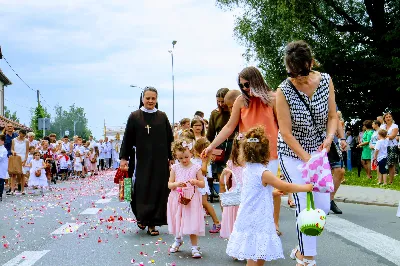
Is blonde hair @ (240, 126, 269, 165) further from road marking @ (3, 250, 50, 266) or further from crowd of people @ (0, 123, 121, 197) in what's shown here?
crowd of people @ (0, 123, 121, 197)

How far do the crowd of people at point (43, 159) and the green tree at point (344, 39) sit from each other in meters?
10.1

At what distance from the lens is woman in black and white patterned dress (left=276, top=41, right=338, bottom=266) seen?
4898 millimetres

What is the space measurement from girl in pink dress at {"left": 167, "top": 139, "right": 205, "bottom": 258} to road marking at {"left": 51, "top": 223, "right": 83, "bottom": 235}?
6.78 feet

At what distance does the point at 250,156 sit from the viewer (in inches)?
201

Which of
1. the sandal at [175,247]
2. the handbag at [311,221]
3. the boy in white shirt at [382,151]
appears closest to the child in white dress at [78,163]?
the boy in white shirt at [382,151]

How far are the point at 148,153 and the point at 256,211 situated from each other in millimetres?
3834

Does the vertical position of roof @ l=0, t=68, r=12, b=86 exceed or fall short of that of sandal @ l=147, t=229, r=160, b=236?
it exceeds it

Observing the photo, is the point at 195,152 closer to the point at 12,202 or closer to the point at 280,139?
the point at 280,139

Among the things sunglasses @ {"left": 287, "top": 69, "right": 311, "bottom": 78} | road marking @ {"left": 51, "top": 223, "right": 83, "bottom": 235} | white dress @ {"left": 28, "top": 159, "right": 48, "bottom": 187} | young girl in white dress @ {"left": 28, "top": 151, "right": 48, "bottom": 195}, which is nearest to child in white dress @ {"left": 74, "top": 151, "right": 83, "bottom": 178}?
young girl in white dress @ {"left": 28, "top": 151, "right": 48, "bottom": 195}

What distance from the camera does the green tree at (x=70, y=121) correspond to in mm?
169875

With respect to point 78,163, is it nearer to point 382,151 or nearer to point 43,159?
point 43,159

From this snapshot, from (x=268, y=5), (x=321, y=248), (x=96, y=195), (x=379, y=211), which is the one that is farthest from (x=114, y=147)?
(x=321, y=248)

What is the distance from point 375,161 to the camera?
1723 cm

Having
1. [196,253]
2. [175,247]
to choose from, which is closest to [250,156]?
[196,253]
